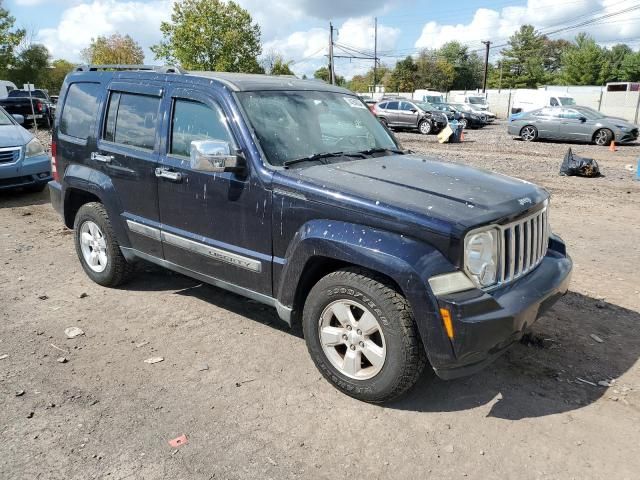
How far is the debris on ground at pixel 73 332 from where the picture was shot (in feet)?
14.0

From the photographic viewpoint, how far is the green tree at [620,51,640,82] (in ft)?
226

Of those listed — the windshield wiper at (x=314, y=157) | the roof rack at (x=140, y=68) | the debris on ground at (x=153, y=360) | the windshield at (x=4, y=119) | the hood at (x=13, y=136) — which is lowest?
the debris on ground at (x=153, y=360)

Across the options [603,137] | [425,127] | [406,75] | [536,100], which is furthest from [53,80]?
[603,137]

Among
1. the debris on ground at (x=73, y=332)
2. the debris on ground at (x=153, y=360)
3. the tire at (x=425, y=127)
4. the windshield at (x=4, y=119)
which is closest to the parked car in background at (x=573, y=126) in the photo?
the tire at (x=425, y=127)

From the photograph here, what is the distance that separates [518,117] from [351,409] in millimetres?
20578

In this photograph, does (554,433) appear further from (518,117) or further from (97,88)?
(518,117)

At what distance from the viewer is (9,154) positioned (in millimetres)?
8758

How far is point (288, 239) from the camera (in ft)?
11.4

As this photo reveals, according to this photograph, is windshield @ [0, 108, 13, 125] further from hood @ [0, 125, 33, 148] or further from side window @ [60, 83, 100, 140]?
side window @ [60, 83, 100, 140]

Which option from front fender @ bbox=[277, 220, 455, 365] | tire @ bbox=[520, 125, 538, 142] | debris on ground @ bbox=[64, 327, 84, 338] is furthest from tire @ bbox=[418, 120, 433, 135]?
front fender @ bbox=[277, 220, 455, 365]

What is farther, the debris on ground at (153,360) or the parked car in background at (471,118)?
the parked car in background at (471,118)

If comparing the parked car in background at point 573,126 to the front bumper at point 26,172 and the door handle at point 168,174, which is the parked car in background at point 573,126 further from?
the door handle at point 168,174

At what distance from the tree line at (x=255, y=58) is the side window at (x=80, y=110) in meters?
8.03

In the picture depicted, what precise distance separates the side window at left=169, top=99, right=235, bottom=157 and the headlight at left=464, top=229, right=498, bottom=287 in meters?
1.84
